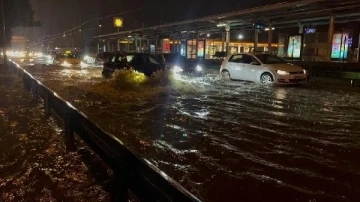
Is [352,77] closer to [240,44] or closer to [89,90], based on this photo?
[89,90]

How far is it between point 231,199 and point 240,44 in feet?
153

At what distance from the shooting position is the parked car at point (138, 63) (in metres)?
18.4

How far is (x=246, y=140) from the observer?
270 inches

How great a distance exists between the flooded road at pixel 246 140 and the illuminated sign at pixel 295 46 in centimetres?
1221

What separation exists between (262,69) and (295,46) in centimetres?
925

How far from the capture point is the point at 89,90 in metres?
15.0

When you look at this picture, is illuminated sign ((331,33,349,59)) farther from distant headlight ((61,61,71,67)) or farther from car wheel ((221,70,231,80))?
distant headlight ((61,61,71,67))

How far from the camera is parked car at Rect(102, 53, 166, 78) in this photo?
1838 centimetres

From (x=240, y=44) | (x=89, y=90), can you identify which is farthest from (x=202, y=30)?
(x=89, y=90)

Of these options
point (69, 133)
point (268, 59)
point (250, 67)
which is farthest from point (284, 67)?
point (69, 133)

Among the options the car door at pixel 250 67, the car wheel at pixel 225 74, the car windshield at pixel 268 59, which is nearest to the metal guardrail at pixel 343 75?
the car windshield at pixel 268 59

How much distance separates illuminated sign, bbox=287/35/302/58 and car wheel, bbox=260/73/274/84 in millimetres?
8937

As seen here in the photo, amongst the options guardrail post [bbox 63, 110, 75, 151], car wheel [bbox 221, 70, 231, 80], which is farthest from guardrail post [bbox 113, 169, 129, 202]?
car wheel [bbox 221, 70, 231, 80]

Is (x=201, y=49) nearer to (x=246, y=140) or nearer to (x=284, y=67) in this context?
(x=284, y=67)
